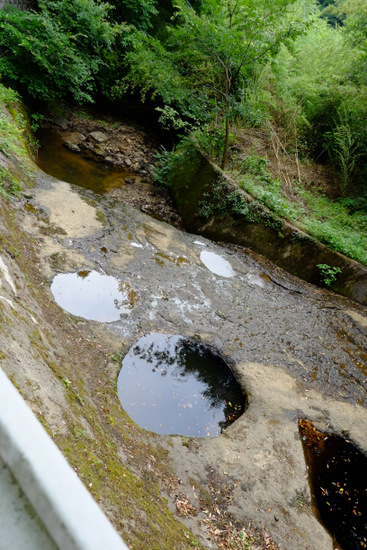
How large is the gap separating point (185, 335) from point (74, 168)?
5.97m

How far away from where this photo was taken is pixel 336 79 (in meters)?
9.99

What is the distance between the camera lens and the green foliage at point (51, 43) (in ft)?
24.0

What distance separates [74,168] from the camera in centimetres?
838

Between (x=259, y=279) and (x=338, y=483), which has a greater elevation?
(x=259, y=279)

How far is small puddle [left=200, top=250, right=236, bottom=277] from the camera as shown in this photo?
20.6 feet

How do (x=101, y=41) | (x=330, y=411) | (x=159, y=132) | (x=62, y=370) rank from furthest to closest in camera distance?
(x=159, y=132) → (x=101, y=41) → (x=330, y=411) → (x=62, y=370)

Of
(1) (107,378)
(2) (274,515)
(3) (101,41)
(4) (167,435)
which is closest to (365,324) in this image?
(2) (274,515)

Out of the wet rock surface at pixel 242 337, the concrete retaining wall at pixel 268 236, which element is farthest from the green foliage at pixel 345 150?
the wet rock surface at pixel 242 337

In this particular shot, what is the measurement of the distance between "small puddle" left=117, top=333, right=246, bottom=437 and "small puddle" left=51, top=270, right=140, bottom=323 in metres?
0.64

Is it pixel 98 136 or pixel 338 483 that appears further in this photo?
pixel 98 136

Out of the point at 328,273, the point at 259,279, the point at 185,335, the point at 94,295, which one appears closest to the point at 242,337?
the point at 185,335

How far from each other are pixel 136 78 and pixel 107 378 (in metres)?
8.99

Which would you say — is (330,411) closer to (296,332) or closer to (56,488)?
(296,332)

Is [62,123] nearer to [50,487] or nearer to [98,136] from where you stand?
[98,136]
